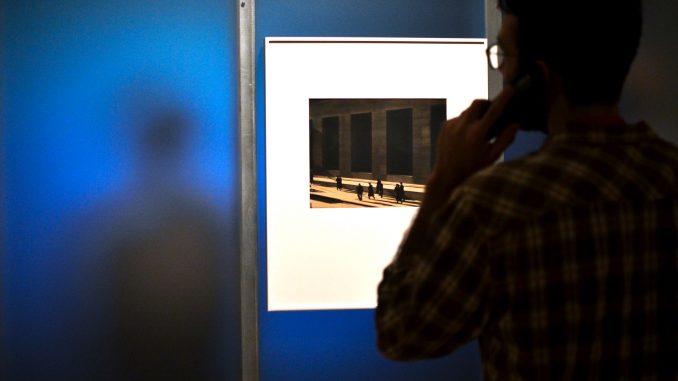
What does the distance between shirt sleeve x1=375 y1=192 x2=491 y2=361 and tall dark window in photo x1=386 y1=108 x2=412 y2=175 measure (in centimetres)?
148

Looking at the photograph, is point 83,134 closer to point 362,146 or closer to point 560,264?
point 362,146

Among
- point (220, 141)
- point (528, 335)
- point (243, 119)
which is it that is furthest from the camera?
point (220, 141)

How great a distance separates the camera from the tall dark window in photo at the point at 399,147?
2398mm

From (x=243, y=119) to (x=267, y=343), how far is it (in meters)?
0.91

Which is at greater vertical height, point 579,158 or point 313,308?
point 579,158

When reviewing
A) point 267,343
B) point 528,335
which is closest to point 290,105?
point 267,343

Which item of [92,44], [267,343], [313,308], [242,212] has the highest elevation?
[92,44]

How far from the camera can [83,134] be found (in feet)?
7.89

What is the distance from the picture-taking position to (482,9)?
99.7 inches

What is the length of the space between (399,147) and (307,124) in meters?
0.37

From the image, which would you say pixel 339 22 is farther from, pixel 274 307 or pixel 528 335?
pixel 528 335

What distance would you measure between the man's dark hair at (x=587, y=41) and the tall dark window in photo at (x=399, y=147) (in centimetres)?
143

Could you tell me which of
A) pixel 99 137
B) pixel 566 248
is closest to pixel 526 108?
pixel 566 248

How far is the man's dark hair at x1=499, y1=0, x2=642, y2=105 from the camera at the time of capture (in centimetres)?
92
